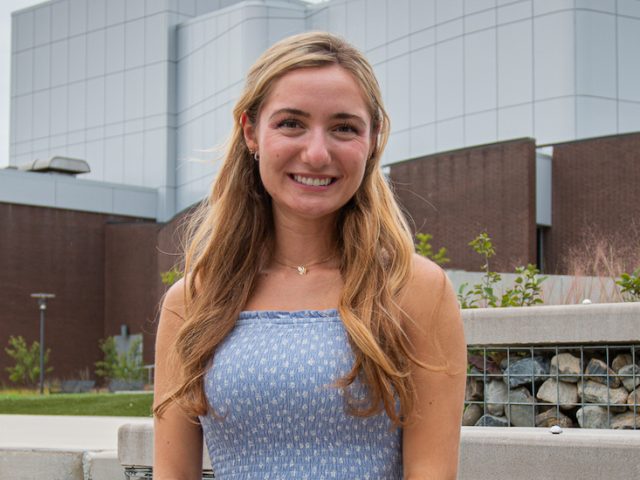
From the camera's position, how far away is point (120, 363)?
38.7 m

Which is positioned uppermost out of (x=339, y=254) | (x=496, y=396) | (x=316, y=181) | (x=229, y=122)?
(x=229, y=122)

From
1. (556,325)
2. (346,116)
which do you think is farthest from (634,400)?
(346,116)

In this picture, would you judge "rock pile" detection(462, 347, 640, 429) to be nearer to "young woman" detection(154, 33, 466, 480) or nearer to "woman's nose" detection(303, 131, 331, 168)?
"young woman" detection(154, 33, 466, 480)

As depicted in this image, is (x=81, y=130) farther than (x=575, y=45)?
Yes

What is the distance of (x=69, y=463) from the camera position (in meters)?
5.71

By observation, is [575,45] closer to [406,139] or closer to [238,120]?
[406,139]

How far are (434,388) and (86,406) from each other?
1470 centimetres

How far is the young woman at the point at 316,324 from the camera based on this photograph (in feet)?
7.78

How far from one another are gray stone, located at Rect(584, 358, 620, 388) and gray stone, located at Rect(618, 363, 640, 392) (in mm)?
36

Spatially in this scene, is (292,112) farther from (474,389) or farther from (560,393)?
(474,389)

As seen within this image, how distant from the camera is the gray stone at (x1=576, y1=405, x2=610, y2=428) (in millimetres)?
5699

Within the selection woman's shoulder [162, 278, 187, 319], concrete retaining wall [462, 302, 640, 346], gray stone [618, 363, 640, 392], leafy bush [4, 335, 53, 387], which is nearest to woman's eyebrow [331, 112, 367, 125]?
woman's shoulder [162, 278, 187, 319]

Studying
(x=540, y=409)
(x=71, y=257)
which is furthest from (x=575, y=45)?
(x=540, y=409)

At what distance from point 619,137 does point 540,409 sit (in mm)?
21211
